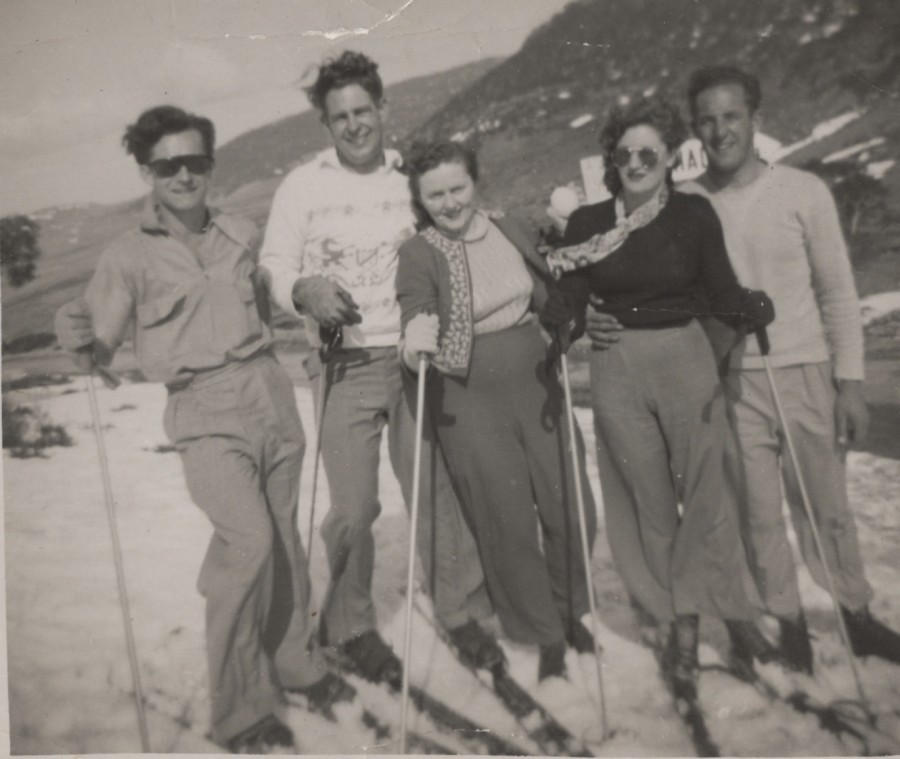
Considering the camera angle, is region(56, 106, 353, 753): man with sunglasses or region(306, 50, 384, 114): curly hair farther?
region(306, 50, 384, 114): curly hair

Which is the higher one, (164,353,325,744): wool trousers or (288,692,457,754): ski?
(164,353,325,744): wool trousers

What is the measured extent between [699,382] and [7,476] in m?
2.58

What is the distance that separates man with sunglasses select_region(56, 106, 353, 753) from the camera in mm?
2408

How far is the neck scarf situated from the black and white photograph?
1cm

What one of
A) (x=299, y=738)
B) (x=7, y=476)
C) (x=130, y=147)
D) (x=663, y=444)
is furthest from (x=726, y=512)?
(x=7, y=476)

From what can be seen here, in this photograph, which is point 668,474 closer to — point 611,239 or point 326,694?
point 611,239

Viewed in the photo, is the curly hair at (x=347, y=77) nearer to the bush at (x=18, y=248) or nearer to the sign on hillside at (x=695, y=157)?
the sign on hillside at (x=695, y=157)

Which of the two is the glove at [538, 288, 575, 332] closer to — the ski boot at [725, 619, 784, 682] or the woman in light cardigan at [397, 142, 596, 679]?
the woman in light cardigan at [397, 142, 596, 679]

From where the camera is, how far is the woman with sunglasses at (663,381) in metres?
2.37

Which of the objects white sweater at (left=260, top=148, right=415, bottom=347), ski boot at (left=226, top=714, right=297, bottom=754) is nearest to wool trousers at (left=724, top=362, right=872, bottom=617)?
white sweater at (left=260, top=148, right=415, bottom=347)

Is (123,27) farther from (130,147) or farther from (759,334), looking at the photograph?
(759,334)

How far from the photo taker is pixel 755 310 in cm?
240

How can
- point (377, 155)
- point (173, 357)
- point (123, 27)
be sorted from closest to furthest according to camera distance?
point (173, 357) → point (377, 155) → point (123, 27)

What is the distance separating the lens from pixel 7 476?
290 centimetres
